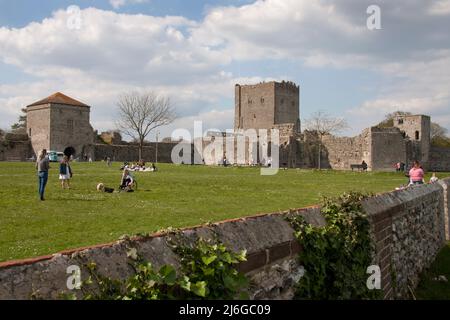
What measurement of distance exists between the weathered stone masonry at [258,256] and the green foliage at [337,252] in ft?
0.50

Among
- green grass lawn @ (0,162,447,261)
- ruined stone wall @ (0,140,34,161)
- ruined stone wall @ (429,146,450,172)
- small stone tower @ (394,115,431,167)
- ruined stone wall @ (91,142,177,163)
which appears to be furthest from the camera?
ruined stone wall @ (91,142,177,163)

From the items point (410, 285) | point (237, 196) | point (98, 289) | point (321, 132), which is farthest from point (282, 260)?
point (321, 132)

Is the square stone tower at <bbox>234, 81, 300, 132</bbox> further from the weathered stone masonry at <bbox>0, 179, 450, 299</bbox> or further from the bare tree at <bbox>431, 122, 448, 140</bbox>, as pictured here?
the weathered stone masonry at <bbox>0, 179, 450, 299</bbox>

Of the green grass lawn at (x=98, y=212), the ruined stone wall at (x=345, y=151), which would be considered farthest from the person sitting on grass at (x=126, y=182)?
the ruined stone wall at (x=345, y=151)

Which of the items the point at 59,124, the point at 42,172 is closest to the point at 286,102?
the point at 59,124

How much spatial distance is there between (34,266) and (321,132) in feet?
202

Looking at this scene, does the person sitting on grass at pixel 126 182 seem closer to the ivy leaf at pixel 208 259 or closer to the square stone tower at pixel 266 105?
the ivy leaf at pixel 208 259

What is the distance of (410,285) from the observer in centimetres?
940

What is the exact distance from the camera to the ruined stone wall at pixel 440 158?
64000mm

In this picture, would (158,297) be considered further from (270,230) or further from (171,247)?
(270,230)

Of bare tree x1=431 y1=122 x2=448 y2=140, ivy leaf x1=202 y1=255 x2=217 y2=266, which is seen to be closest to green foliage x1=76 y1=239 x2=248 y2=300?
ivy leaf x1=202 y1=255 x2=217 y2=266

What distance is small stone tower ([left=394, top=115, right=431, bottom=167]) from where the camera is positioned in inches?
2403

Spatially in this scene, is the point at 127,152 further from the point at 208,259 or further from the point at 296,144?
the point at 208,259

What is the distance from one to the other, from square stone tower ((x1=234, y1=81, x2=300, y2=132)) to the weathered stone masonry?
7697 centimetres
